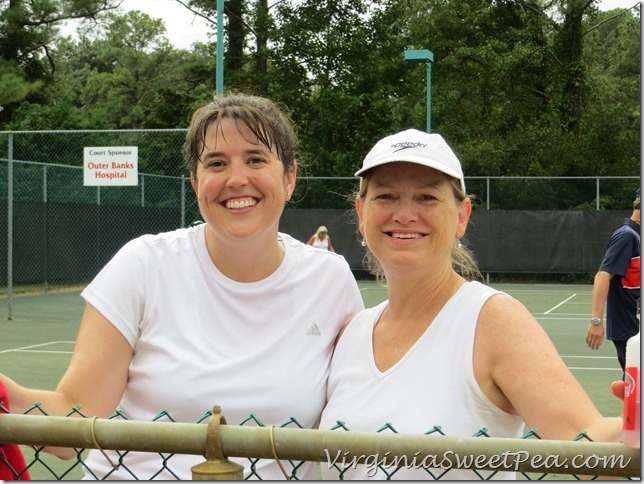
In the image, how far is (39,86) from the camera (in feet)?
97.9

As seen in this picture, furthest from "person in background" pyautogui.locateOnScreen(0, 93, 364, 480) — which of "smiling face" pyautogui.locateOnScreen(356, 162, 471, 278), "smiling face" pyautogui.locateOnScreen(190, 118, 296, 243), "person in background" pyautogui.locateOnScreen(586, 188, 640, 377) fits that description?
"person in background" pyautogui.locateOnScreen(586, 188, 640, 377)

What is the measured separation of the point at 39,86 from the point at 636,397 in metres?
30.6

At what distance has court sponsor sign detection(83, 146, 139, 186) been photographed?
1286 cm

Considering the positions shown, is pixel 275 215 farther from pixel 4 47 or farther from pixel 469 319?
pixel 4 47

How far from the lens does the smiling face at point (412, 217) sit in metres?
2.45

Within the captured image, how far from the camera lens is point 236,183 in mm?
2736

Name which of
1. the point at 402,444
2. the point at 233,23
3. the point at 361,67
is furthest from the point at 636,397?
the point at 233,23

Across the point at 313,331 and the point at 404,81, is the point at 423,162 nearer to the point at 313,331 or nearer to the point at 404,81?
the point at 313,331

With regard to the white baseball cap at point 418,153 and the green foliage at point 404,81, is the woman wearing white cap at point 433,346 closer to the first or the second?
the white baseball cap at point 418,153

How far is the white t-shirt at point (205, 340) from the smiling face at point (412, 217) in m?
0.46

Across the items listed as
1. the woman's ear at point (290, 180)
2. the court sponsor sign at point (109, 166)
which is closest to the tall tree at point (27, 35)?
the court sponsor sign at point (109, 166)

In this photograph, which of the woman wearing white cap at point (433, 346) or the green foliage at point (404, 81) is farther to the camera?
the green foliage at point (404, 81)

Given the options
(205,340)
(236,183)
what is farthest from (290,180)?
→ (205,340)

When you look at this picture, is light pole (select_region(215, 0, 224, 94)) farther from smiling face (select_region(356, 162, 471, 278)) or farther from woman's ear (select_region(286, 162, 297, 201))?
smiling face (select_region(356, 162, 471, 278))
